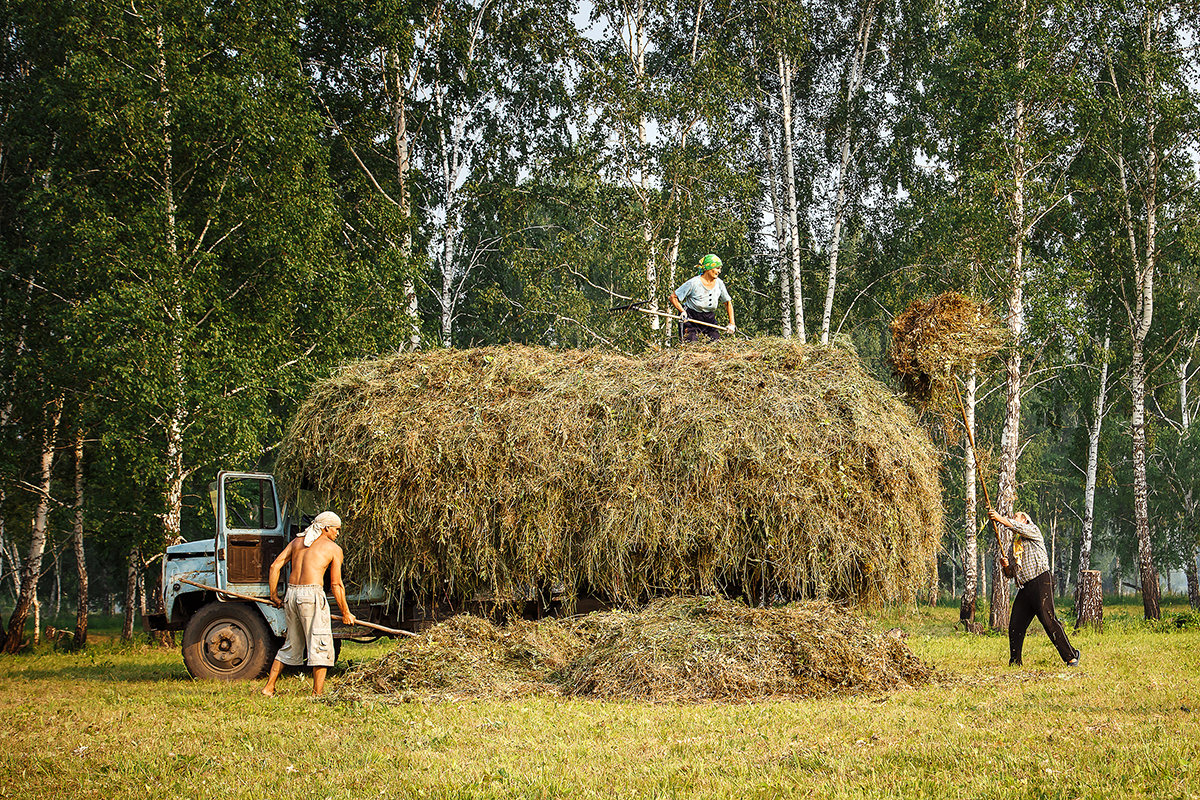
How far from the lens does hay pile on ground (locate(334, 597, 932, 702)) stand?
851 cm

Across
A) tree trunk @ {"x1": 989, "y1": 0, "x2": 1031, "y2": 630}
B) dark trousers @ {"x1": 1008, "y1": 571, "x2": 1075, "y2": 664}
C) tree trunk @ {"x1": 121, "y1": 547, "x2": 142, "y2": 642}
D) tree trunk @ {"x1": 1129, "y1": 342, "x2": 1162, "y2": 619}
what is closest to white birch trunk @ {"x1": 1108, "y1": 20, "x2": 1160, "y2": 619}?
tree trunk @ {"x1": 1129, "y1": 342, "x2": 1162, "y2": 619}

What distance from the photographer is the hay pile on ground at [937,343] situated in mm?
11102

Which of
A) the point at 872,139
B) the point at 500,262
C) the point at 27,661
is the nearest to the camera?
the point at 27,661

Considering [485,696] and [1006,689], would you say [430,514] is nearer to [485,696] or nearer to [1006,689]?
[485,696]

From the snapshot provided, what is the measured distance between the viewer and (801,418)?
965cm

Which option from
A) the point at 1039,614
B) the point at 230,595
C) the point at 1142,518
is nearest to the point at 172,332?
the point at 230,595

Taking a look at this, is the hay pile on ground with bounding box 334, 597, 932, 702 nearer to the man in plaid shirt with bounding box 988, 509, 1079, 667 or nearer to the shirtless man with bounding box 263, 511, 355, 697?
the shirtless man with bounding box 263, 511, 355, 697

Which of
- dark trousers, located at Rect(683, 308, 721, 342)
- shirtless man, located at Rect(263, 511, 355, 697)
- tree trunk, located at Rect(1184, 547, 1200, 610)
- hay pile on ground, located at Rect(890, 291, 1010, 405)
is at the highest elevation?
dark trousers, located at Rect(683, 308, 721, 342)

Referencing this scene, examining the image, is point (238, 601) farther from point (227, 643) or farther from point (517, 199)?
point (517, 199)

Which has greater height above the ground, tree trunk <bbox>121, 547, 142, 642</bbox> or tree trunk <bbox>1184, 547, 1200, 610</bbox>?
tree trunk <bbox>121, 547, 142, 642</bbox>

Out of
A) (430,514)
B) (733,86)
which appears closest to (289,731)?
(430,514)

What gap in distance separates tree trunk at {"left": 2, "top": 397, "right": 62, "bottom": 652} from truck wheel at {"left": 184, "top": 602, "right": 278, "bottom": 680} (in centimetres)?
906

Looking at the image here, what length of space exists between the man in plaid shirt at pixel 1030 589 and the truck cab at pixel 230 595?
701 cm

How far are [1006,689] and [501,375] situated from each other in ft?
19.0
